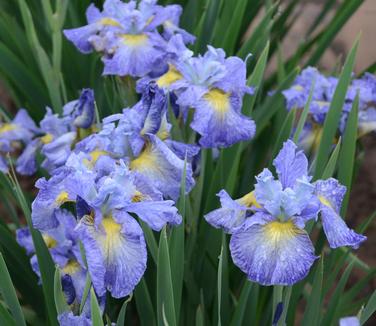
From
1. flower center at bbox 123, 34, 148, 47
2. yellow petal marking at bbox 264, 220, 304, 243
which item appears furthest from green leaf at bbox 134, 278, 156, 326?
flower center at bbox 123, 34, 148, 47

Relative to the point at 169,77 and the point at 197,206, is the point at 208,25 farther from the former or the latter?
the point at 197,206

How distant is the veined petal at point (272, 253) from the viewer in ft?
2.80

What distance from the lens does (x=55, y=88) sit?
1.36 meters

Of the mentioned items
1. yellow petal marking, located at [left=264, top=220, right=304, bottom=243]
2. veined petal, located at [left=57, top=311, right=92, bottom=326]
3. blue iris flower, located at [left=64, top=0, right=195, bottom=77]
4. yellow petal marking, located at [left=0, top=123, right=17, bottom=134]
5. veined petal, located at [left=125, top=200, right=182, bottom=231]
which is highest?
blue iris flower, located at [left=64, top=0, right=195, bottom=77]

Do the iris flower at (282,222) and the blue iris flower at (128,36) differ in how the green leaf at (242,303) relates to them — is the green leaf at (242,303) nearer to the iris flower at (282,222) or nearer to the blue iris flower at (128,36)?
the iris flower at (282,222)

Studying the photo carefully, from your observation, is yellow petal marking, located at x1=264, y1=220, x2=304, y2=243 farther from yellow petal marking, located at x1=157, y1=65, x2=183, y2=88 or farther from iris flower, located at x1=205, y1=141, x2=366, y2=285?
yellow petal marking, located at x1=157, y1=65, x2=183, y2=88

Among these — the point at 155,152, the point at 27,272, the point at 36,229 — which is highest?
the point at 155,152

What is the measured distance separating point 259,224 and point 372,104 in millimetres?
668

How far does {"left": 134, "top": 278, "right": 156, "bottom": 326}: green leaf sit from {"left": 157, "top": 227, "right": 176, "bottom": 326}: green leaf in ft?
0.35

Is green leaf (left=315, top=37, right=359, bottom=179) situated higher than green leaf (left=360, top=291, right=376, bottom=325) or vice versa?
green leaf (left=315, top=37, right=359, bottom=179)

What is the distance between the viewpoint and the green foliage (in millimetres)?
960

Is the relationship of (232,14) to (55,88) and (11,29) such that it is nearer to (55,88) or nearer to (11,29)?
(55,88)

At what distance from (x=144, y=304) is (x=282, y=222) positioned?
0.89 ft

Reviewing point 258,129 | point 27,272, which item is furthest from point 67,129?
point 258,129
